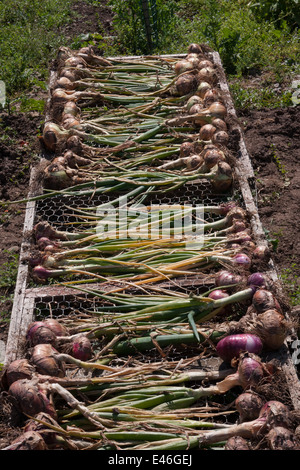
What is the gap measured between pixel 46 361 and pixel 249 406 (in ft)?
2.98

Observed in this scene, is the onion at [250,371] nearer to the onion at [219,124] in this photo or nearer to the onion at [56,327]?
the onion at [56,327]

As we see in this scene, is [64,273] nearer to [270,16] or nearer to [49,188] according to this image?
[49,188]

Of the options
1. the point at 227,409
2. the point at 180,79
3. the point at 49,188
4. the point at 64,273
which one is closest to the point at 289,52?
the point at 180,79

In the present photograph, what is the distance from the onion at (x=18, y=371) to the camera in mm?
2641

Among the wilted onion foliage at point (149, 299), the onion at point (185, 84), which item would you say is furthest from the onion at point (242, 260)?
the onion at point (185, 84)

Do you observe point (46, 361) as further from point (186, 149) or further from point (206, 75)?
point (206, 75)

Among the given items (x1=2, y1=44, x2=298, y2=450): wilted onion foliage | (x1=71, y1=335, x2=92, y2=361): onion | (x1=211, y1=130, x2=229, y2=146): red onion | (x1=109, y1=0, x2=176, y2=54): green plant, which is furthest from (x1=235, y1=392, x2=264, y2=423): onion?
A: (x1=109, y1=0, x2=176, y2=54): green plant

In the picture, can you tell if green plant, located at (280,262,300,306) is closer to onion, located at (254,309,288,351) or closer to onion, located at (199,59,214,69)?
onion, located at (254,309,288,351)

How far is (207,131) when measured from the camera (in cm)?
416

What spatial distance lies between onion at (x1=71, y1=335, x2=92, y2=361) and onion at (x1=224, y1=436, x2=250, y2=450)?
0.80m

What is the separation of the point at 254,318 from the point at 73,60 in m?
3.23

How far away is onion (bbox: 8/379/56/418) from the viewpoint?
250cm
